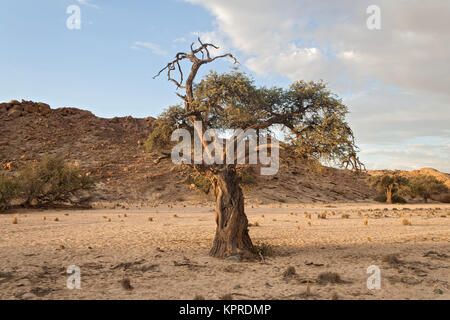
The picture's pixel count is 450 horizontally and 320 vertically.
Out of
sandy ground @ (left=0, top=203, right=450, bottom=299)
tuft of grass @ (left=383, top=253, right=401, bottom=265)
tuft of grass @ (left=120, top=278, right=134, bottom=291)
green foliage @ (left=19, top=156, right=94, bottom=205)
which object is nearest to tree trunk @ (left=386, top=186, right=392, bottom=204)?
sandy ground @ (left=0, top=203, right=450, bottom=299)

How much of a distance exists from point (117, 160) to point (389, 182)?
37.1 metres

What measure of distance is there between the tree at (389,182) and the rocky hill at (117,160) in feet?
23.8

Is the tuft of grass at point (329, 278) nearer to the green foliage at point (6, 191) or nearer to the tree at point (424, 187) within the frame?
the green foliage at point (6, 191)

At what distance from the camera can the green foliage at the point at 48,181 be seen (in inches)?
1085

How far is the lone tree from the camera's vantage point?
10.2 meters

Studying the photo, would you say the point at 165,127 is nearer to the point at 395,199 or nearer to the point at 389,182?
the point at 389,182

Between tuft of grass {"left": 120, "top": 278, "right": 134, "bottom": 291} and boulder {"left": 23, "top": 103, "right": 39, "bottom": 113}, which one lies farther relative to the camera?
boulder {"left": 23, "top": 103, "right": 39, "bottom": 113}

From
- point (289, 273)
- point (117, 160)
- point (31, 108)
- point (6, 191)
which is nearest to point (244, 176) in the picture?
point (289, 273)

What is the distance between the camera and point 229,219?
10242mm

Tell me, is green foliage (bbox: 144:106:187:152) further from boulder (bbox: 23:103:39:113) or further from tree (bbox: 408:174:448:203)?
boulder (bbox: 23:103:39:113)

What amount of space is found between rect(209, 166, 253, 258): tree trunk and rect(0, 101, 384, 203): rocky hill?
1066 inches

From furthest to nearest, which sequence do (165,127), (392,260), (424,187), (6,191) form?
1. (424,187)
2. (6,191)
3. (165,127)
4. (392,260)
